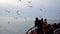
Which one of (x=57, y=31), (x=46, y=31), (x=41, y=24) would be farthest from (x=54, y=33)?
(x=41, y=24)

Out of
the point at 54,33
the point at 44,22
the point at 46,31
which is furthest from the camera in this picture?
the point at 44,22

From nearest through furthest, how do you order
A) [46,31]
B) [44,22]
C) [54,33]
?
1. [54,33]
2. [46,31]
3. [44,22]

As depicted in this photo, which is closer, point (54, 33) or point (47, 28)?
→ point (54, 33)

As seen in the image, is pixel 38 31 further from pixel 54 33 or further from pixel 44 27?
pixel 54 33

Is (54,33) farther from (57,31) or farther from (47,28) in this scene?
(47,28)

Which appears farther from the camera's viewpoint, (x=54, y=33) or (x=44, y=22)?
(x=44, y=22)

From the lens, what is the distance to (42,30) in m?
3.08

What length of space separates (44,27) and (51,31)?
320 millimetres

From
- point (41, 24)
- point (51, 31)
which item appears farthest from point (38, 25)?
point (51, 31)

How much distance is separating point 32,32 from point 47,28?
31 cm

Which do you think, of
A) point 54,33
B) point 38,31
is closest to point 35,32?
point 38,31

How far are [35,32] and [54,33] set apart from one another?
50 centimetres

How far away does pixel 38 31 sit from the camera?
3.05m

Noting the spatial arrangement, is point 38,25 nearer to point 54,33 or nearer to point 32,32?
point 32,32
